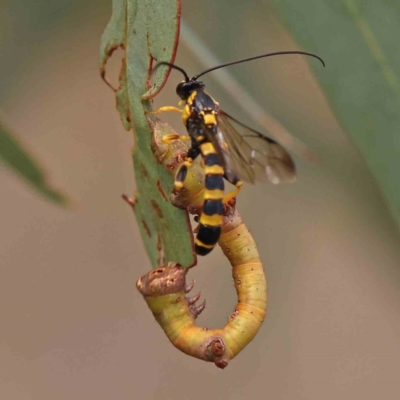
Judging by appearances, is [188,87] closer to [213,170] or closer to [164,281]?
[213,170]

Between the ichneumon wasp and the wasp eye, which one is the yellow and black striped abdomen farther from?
the wasp eye

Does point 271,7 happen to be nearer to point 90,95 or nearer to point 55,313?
point 55,313

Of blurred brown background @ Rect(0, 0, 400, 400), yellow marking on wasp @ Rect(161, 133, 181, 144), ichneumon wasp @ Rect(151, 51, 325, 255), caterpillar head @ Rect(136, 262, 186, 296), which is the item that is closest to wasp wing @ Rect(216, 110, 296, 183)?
ichneumon wasp @ Rect(151, 51, 325, 255)

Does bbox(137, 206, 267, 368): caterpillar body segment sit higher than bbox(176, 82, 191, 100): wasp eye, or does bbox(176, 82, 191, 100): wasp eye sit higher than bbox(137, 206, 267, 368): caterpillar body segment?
bbox(176, 82, 191, 100): wasp eye

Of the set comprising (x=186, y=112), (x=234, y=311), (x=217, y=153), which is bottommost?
(x=234, y=311)

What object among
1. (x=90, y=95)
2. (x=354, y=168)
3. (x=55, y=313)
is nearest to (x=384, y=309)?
(x=354, y=168)

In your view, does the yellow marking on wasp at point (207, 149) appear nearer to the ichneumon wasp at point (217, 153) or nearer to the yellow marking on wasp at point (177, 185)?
the ichneumon wasp at point (217, 153)

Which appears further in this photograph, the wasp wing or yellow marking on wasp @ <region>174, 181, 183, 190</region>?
the wasp wing

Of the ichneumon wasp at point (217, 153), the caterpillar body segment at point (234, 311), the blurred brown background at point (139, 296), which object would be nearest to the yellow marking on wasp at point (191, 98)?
the ichneumon wasp at point (217, 153)

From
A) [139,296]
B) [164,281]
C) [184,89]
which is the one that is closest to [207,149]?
[184,89]
